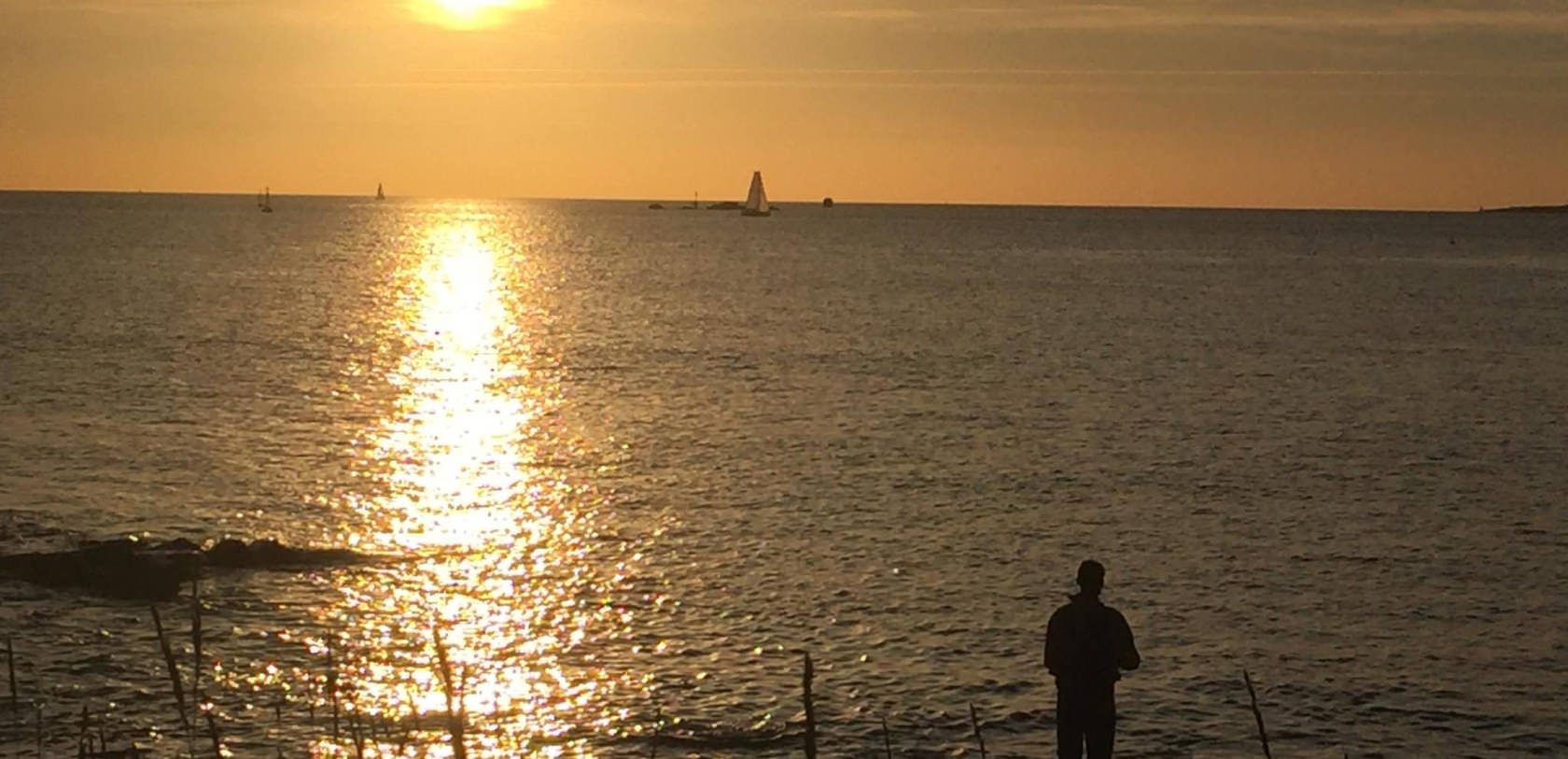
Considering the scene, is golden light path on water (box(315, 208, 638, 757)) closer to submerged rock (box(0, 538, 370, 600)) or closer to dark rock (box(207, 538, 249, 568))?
submerged rock (box(0, 538, 370, 600))

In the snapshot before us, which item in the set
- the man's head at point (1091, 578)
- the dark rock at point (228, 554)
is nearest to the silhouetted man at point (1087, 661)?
the man's head at point (1091, 578)

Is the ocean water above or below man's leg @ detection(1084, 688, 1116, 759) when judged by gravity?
above

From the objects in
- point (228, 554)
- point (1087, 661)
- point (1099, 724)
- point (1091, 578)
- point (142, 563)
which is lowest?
point (1099, 724)

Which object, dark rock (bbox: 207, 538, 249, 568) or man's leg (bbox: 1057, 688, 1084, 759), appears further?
dark rock (bbox: 207, 538, 249, 568)

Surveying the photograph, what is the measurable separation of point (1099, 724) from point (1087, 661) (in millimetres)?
728

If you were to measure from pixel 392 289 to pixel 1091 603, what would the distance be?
481 ft

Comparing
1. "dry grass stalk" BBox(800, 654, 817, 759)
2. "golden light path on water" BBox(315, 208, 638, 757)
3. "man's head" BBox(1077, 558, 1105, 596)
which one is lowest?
"dry grass stalk" BBox(800, 654, 817, 759)

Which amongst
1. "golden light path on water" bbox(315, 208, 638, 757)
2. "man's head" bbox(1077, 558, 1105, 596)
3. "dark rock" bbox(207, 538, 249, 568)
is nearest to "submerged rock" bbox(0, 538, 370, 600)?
"dark rock" bbox(207, 538, 249, 568)

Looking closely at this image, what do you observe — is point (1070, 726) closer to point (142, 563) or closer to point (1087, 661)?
point (1087, 661)

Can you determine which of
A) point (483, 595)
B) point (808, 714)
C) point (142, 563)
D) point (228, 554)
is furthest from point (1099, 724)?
point (228, 554)

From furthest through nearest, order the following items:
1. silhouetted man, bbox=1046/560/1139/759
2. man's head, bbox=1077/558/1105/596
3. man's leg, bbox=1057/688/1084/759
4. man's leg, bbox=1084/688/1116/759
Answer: man's leg, bbox=1057/688/1084/759 → man's leg, bbox=1084/688/1116/759 → silhouetted man, bbox=1046/560/1139/759 → man's head, bbox=1077/558/1105/596

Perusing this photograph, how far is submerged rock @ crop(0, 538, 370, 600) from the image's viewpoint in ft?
109

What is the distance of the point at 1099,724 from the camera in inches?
658

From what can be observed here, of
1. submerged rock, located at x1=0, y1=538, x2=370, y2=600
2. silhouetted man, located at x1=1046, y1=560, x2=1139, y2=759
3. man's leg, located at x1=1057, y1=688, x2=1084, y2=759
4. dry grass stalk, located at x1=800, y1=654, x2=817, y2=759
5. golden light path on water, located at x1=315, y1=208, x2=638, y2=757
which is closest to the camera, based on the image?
dry grass stalk, located at x1=800, y1=654, x2=817, y2=759
